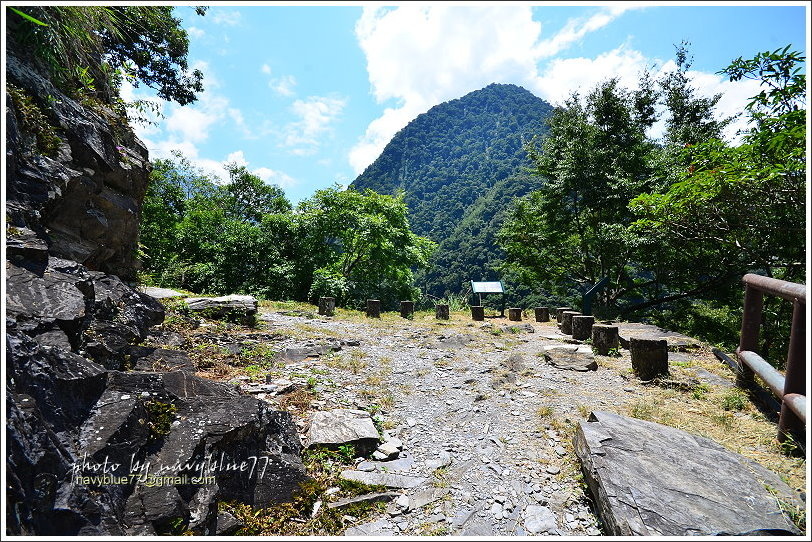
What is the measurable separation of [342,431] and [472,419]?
1581mm

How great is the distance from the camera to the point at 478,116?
144500 mm

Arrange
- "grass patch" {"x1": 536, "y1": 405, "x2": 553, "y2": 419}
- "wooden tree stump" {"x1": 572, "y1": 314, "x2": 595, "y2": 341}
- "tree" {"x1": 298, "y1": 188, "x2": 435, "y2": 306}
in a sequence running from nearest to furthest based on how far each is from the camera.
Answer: "grass patch" {"x1": 536, "y1": 405, "x2": 553, "y2": 419} < "wooden tree stump" {"x1": 572, "y1": 314, "x2": 595, "y2": 341} < "tree" {"x1": 298, "y1": 188, "x2": 435, "y2": 306}

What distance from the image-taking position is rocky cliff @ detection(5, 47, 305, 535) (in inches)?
69.3

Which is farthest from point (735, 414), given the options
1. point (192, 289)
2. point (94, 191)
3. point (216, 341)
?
point (192, 289)

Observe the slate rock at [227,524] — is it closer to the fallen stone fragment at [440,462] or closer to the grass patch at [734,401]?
the fallen stone fragment at [440,462]

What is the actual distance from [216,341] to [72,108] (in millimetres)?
3694

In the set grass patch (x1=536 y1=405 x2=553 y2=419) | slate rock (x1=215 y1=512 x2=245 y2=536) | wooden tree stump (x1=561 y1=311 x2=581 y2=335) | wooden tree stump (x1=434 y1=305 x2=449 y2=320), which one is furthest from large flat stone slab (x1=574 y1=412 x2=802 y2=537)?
wooden tree stump (x1=434 y1=305 x2=449 y2=320)

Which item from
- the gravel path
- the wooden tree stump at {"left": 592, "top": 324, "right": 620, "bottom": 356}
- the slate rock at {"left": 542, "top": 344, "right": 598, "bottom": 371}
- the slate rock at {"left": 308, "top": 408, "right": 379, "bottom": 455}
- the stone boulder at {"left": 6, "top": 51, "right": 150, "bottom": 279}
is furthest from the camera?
the wooden tree stump at {"left": 592, "top": 324, "right": 620, "bottom": 356}

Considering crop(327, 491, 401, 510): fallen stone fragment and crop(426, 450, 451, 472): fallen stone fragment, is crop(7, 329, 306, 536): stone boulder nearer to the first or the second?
crop(327, 491, 401, 510): fallen stone fragment

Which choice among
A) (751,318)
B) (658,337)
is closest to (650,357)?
(751,318)

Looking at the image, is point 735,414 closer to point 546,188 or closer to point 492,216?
point 546,188

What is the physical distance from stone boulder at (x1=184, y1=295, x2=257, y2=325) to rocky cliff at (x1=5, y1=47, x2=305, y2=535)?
3720mm

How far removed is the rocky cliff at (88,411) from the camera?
1.76m

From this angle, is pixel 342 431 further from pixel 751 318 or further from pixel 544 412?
pixel 751 318
